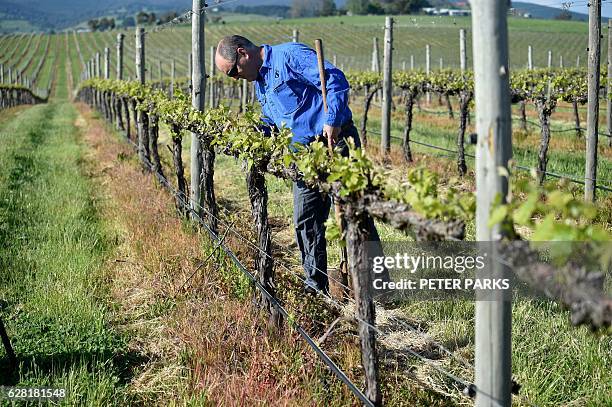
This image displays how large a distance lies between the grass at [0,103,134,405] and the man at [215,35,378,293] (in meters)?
1.54

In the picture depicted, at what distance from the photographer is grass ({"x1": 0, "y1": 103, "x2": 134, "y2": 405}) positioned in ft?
12.8

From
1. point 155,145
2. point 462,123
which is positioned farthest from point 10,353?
point 462,123

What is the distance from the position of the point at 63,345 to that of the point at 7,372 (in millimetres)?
380

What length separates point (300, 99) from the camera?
5055 millimetres

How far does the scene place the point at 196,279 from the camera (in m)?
5.38

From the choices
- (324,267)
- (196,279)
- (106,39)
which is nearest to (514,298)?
(324,267)

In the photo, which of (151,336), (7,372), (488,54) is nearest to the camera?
(488,54)

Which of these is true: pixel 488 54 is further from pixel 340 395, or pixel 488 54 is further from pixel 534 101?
pixel 534 101

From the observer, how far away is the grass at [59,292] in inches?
154

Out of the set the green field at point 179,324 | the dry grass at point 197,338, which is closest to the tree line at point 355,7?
the green field at point 179,324

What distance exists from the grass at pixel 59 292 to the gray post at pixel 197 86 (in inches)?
45.3

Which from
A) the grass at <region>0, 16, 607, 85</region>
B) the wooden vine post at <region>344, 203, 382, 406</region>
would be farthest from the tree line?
the wooden vine post at <region>344, 203, 382, 406</region>

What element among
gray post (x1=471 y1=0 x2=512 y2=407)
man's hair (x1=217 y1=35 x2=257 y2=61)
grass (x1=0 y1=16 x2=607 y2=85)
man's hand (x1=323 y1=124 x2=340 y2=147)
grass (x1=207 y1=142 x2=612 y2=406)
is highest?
grass (x1=0 y1=16 x2=607 y2=85)

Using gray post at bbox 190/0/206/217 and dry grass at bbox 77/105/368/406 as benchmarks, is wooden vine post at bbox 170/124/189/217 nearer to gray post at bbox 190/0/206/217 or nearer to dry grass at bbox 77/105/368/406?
gray post at bbox 190/0/206/217
